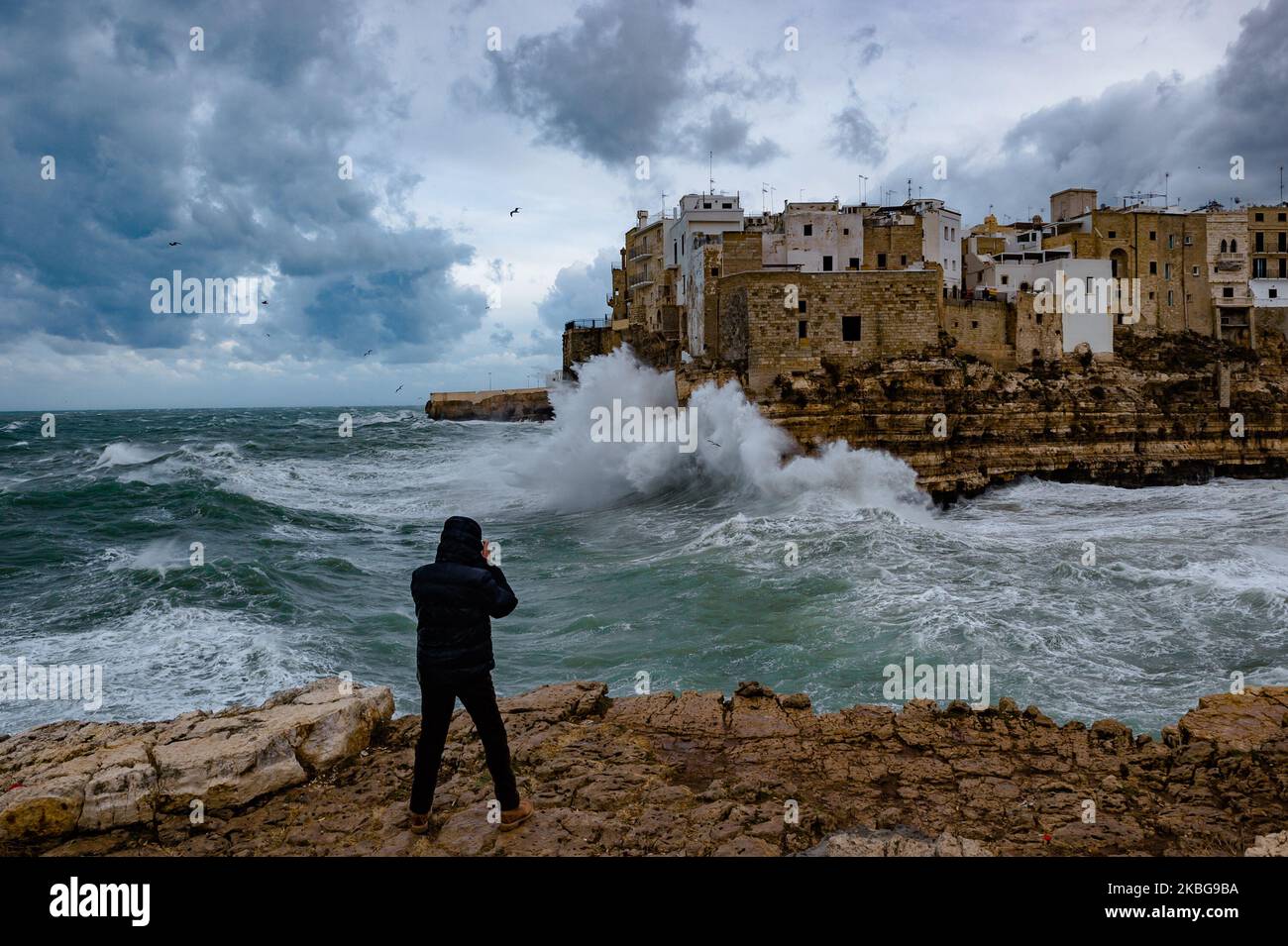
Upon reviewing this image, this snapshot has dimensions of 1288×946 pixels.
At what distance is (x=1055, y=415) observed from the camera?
28812 millimetres

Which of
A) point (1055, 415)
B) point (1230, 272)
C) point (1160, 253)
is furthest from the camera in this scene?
point (1230, 272)

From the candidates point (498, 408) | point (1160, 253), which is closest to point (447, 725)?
point (1160, 253)

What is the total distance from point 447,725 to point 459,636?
585 millimetres

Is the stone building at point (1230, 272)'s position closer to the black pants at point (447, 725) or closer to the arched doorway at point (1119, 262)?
the arched doorway at point (1119, 262)

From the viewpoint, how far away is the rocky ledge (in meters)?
5.05

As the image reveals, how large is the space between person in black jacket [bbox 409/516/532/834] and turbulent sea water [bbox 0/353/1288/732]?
4.08 m

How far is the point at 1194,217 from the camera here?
39.0m

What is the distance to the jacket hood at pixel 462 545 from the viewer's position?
489 cm

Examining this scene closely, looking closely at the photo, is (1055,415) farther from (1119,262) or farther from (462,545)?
(462,545)

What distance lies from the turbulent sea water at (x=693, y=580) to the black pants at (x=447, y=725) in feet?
12.5

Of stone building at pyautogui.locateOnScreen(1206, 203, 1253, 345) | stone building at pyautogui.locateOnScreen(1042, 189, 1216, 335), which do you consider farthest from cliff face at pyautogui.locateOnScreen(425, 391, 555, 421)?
stone building at pyautogui.locateOnScreen(1206, 203, 1253, 345)
